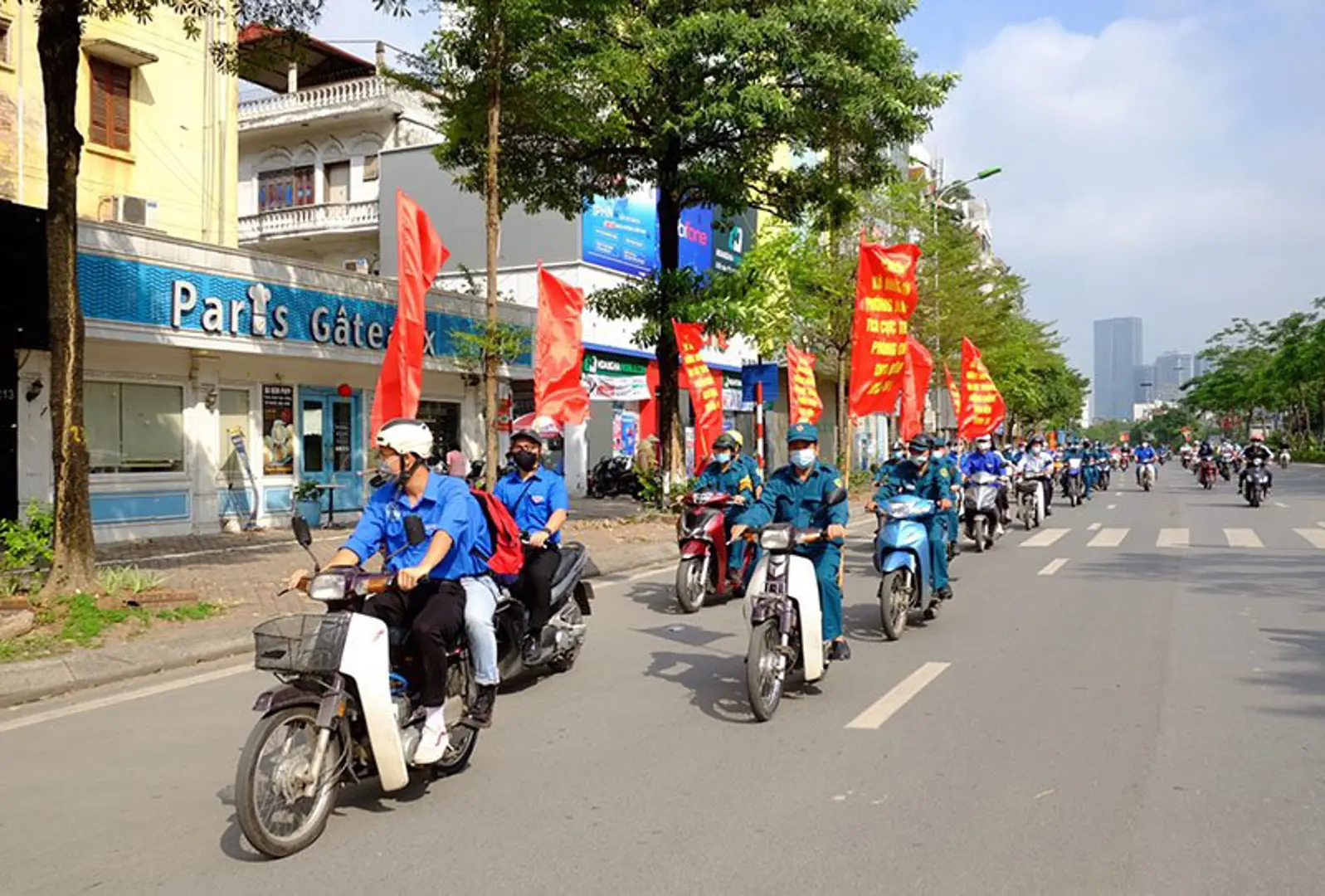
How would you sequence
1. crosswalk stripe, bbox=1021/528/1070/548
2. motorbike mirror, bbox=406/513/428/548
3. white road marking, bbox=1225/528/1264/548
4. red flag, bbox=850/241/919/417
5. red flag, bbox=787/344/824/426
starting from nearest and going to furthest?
motorbike mirror, bbox=406/513/428/548 → red flag, bbox=850/241/919/417 → white road marking, bbox=1225/528/1264/548 → crosswalk stripe, bbox=1021/528/1070/548 → red flag, bbox=787/344/824/426

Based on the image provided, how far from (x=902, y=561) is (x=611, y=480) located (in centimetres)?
1769

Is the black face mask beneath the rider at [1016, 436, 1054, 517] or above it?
above

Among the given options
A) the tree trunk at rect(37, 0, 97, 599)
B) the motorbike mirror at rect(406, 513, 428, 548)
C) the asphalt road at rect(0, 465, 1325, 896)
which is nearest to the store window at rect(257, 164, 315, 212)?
the tree trunk at rect(37, 0, 97, 599)

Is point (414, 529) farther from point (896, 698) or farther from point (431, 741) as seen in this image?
point (896, 698)

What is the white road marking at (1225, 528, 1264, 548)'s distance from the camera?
1582 centimetres

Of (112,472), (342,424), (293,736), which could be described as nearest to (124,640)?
(293,736)

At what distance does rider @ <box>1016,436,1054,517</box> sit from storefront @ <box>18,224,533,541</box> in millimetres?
10396

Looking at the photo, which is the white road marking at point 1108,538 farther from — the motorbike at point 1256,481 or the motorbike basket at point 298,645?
the motorbike basket at point 298,645

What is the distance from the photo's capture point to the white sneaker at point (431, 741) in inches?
185

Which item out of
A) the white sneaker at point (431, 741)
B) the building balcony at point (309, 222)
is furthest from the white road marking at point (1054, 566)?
the building balcony at point (309, 222)

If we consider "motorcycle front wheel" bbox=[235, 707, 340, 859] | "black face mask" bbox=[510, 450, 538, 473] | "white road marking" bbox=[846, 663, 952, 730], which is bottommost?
"white road marking" bbox=[846, 663, 952, 730]

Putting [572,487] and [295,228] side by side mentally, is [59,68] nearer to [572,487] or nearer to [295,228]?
[572,487]

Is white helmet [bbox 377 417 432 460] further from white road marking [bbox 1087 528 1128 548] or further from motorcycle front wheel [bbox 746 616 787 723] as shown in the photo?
white road marking [bbox 1087 528 1128 548]

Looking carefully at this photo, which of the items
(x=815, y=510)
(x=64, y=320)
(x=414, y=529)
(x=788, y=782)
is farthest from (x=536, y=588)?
(x=64, y=320)
